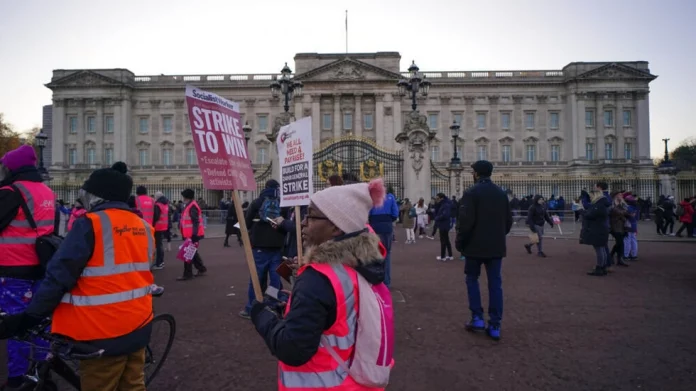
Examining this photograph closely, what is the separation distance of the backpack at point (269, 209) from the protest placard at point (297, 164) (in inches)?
91.1

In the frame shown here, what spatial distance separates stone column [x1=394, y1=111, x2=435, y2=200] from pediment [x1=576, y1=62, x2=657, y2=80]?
141ft

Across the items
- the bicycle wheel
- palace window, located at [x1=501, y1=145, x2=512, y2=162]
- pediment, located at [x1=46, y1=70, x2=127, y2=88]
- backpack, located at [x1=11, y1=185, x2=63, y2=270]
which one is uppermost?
pediment, located at [x1=46, y1=70, x2=127, y2=88]

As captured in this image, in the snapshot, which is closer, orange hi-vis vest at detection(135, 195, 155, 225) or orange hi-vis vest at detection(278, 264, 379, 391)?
orange hi-vis vest at detection(278, 264, 379, 391)

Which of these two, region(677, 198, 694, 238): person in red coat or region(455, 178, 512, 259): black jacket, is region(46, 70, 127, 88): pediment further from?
region(455, 178, 512, 259): black jacket

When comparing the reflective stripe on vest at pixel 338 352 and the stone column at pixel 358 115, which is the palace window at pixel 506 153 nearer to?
the stone column at pixel 358 115

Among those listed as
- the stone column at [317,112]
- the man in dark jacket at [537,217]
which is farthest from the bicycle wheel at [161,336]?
the stone column at [317,112]

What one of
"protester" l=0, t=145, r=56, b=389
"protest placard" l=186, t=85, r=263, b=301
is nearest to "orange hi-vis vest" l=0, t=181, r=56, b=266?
"protester" l=0, t=145, r=56, b=389

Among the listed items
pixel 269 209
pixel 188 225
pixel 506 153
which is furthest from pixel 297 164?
pixel 506 153

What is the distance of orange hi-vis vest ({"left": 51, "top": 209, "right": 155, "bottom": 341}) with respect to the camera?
2697 mm

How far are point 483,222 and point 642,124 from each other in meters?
60.9

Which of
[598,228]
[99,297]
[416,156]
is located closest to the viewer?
[99,297]

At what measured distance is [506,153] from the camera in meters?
55.6

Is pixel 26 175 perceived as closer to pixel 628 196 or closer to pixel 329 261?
pixel 329 261

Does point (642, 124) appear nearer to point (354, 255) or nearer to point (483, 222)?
point (483, 222)
